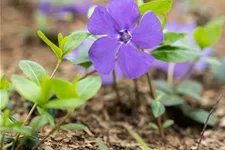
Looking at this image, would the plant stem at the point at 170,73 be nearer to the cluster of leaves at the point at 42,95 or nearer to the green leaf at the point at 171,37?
the green leaf at the point at 171,37

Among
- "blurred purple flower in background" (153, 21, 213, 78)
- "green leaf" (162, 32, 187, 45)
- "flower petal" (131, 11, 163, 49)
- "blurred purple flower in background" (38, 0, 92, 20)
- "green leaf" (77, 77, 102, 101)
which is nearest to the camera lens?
"green leaf" (77, 77, 102, 101)

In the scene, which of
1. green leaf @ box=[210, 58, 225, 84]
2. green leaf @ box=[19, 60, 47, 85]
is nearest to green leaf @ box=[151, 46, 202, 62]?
green leaf @ box=[19, 60, 47, 85]

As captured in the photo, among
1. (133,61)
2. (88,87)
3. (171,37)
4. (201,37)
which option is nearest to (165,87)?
(201,37)

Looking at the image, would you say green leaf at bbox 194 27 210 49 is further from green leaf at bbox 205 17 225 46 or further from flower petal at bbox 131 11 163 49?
flower petal at bbox 131 11 163 49

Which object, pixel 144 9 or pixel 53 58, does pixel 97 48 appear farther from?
pixel 53 58

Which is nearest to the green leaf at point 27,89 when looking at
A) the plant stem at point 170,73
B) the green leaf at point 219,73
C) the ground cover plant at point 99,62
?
the ground cover plant at point 99,62

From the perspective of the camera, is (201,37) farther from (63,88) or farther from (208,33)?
(63,88)
